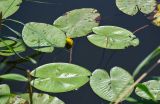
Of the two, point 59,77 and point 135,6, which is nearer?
point 59,77

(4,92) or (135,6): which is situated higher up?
(135,6)

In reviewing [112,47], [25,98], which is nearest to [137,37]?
[112,47]

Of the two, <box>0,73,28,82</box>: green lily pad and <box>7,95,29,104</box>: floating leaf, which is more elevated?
<box>0,73,28,82</box>: green lily pad

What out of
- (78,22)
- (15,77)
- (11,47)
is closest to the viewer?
(15,77)

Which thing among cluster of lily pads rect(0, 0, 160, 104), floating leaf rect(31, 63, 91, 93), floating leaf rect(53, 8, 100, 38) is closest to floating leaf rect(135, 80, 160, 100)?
cluster of lily pads rect(0, 0, 160, 104)

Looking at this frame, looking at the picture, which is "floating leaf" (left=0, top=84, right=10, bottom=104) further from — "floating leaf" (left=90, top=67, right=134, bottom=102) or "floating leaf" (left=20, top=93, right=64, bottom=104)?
"floating leaf" (left=90, top=67, right=134, bottom=102)

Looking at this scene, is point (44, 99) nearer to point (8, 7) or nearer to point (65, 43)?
point (65, 43)

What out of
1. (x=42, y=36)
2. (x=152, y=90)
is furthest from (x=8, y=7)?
(x=152, y=90)
